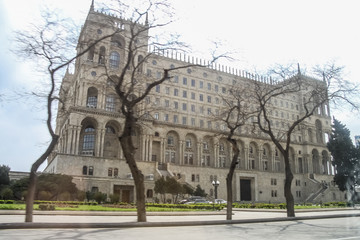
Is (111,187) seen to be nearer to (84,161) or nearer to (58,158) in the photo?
(84,161)

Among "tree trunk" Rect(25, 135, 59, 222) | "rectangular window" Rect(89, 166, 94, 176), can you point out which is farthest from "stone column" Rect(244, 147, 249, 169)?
"tree trunk" Rect(25, 135, 59, 222)

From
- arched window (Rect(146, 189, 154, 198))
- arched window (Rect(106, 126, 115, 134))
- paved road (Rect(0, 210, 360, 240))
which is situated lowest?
paved road (Rect(0, 210, 360, 240))

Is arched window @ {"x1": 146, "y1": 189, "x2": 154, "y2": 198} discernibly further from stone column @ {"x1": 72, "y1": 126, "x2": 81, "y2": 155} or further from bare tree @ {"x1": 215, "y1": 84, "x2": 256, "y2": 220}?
bare tree @ {"x1": 215, "y1": 84, "x2": 256, "y2": 220}

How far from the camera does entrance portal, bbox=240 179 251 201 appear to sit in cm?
5919

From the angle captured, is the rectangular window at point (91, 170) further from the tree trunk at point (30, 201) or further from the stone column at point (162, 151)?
the tree trunk at point (30, 201)

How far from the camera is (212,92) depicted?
206 ft

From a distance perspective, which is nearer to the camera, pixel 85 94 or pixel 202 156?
pixel 85 94

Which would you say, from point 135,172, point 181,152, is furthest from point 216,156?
point 135,172

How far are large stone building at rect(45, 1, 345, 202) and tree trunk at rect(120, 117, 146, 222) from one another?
22.2 m

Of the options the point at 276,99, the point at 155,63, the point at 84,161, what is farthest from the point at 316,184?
the point at 84,161

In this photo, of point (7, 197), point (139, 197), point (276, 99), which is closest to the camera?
point (139, 197)

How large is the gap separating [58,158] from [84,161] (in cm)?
350

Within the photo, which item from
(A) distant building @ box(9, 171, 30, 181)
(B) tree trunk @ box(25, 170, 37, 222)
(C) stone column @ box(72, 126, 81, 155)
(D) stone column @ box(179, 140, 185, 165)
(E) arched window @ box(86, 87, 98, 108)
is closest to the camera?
(B) tree trunk @ box(25, 170, 37, 222)

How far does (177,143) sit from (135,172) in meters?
40.8
